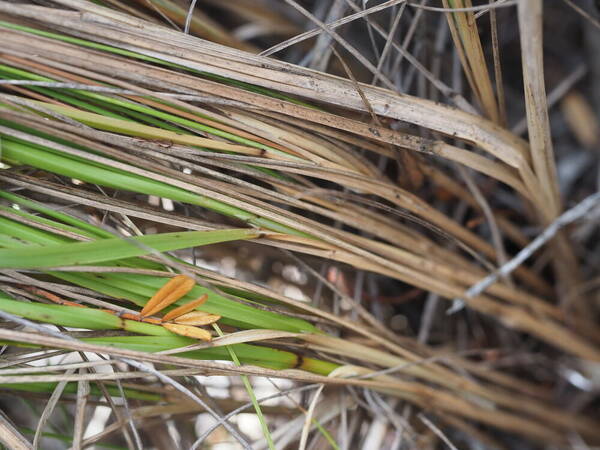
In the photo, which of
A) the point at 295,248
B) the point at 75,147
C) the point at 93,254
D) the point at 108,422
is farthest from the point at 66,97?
the point at 108,422

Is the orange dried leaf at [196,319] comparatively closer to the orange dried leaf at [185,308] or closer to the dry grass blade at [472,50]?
the orange dried leaf at [185,308]

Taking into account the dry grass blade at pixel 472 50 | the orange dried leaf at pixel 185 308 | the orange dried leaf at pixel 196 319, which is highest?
the dry grass blade at pixel 472 50

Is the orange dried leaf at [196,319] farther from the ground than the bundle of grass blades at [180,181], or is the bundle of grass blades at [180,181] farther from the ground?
the bundle of grass blades at [180,181]

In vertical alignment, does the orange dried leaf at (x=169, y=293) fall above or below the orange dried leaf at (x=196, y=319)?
above

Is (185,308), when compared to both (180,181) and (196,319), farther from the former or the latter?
(180,181)

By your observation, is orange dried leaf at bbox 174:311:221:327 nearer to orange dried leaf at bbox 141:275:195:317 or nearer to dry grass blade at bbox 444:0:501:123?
orange dried leaf at bbox 141:275:195:317

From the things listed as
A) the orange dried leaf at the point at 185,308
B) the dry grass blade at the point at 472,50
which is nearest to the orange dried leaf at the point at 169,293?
the orange dried leaf at the point at 185,308

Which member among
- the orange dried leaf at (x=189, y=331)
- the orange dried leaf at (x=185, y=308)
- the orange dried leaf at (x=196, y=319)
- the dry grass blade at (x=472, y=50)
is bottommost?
the orange dried leaf at (x=189, y=331)

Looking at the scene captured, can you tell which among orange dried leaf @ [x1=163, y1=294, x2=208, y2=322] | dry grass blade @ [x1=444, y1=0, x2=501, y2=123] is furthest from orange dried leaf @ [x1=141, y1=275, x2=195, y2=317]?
dry grass blade @ [x1=444, y1=0, x2=501, y2=123]

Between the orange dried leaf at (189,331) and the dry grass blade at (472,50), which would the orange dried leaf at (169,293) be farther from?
the dry grass blade at (472,50)
